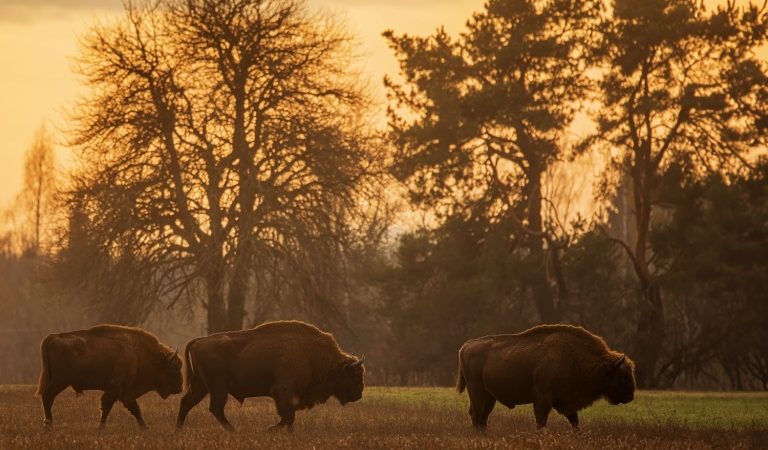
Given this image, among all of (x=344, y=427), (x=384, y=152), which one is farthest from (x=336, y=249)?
(x=344, y=427)

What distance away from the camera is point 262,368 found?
71.9ft

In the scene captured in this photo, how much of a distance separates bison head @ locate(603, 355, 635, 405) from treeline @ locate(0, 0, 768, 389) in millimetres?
17834

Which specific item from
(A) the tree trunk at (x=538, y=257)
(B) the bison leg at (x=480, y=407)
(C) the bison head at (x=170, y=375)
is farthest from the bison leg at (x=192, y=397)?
(A) the tree trunk at (x=538, y=257)

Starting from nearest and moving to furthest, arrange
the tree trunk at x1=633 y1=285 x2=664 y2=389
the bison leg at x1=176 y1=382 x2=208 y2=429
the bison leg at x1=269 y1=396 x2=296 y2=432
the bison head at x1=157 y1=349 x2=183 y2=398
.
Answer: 1. the bison leg at x1=269 y1=396 x2=296 y2=432
2. the bison leg at x1=176 y1=382 x2=208 y2=429
3. the bison head at x1=157 y1=349 x2=183 y2=398
4. the tree trunk at x1=633 y1=285 x2=664 y2=389

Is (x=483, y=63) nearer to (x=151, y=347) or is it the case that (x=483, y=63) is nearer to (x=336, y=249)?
(x=336, y=249)

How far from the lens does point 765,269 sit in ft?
146

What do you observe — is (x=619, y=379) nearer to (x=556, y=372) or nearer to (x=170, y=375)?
(x=556, y=372)

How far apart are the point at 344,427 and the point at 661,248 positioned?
95.2ft

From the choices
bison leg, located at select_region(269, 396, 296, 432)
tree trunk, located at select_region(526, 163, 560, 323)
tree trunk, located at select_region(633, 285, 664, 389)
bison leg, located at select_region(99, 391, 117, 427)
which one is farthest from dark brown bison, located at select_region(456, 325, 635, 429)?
tree trunk, located at select_region(526, 163, 560, 323)

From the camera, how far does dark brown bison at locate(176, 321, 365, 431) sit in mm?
21844

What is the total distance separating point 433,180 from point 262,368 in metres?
29.3

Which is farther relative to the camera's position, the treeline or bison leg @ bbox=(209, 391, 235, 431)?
the treeline

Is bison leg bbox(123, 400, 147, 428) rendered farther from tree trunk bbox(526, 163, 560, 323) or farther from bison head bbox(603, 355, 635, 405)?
tree trunk bbox(526, 163, 560, 323)

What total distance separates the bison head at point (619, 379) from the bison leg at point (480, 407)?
1962 millimetres
